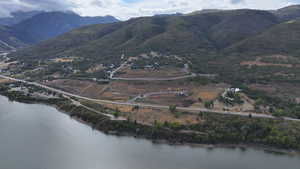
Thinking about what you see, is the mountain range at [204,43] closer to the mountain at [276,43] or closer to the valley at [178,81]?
the mountain at [276,43]

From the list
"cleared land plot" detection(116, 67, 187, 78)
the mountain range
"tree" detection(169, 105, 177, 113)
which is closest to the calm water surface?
"tree" detection(169, 105, 177, 113)

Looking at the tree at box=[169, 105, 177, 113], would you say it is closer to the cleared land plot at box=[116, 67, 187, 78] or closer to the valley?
the valley

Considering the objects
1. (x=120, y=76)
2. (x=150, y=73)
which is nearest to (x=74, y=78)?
(x=120, y=76)

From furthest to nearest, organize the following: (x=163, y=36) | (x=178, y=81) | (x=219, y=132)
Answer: (x=163, y=36) < (x=178, y=81) < (x=219, y=132)

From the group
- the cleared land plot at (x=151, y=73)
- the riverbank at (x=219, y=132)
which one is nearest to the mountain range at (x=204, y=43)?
the cleared land plot at (x=151, y=73)

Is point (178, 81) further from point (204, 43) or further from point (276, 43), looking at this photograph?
point (276, 43)

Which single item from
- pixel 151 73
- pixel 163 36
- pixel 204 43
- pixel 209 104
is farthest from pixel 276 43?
pixel 209 104

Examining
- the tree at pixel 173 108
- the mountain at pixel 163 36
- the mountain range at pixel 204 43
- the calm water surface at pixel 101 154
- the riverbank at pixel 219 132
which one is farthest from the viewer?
the mountain at pixel 163 36
